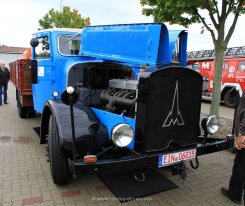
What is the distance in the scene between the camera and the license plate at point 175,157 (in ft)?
9.89

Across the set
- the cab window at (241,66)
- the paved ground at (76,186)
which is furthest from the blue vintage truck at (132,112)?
the cab window at (241,66)

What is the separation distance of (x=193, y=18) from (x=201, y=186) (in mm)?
4285

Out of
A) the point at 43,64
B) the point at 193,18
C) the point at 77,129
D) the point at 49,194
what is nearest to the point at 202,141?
the point at 77,129

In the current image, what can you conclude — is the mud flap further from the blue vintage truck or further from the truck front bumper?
the truck front bumper

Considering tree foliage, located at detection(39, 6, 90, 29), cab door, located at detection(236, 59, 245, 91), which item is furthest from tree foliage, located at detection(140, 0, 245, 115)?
tree foliage, located at detection(39, 6, 90, 29)

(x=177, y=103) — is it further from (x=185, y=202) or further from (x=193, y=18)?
(x=193, y=18)

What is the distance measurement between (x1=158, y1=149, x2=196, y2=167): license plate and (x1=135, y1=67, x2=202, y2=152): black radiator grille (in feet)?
0.47

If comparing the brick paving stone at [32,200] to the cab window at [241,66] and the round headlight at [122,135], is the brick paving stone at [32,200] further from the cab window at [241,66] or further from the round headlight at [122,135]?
the cab window at [241,66]

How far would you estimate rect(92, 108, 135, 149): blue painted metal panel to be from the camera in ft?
10.4

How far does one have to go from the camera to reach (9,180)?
3.82 meters

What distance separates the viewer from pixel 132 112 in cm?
334

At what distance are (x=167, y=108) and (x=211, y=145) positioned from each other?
85cm

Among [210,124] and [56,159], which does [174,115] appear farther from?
[56,159]

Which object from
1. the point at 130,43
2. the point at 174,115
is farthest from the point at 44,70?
the point at 174,115
